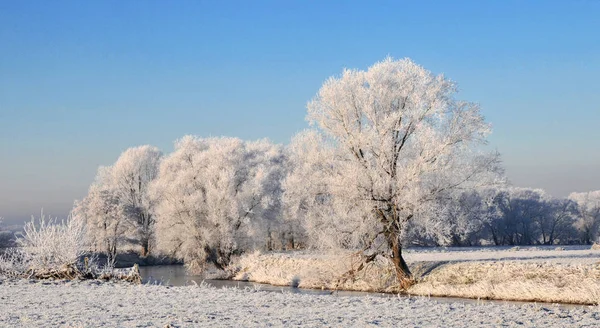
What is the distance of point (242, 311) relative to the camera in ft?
45.8

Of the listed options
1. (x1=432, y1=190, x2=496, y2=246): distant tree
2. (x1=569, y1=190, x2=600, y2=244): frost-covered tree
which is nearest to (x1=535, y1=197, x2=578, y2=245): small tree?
(x1=569, y1=190, x2=600, y2=244): frost-covered tree

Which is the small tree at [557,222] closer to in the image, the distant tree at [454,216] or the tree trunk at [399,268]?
the distant tree at [454,216]

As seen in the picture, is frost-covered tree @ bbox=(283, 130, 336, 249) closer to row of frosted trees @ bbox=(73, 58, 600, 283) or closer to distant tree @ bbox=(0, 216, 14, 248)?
row of frosted trees @ bbox=(73, 58, 600, 283)

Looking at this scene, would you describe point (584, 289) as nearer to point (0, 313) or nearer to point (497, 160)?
point (497, 160)

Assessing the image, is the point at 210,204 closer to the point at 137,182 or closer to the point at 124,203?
the point at 124,203

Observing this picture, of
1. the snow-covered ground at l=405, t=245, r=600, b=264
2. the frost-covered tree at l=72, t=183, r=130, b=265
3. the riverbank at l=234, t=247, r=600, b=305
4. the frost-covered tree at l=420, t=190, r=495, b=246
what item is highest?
the frost-covered tree at l=72, t=183, r=130, b=265

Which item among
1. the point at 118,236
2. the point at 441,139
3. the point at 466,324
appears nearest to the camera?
the point at 466,324

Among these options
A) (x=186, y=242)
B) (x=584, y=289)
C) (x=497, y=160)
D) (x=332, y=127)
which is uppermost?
(x=332, y=127)

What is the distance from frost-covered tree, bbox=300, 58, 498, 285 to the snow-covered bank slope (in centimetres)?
842

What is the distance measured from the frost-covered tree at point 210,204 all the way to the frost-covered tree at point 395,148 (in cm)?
1740

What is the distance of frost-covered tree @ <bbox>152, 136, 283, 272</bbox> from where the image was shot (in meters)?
41.4

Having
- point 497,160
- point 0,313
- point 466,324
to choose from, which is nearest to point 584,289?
point 497,160

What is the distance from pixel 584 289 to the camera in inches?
805

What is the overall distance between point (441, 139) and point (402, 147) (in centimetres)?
175
